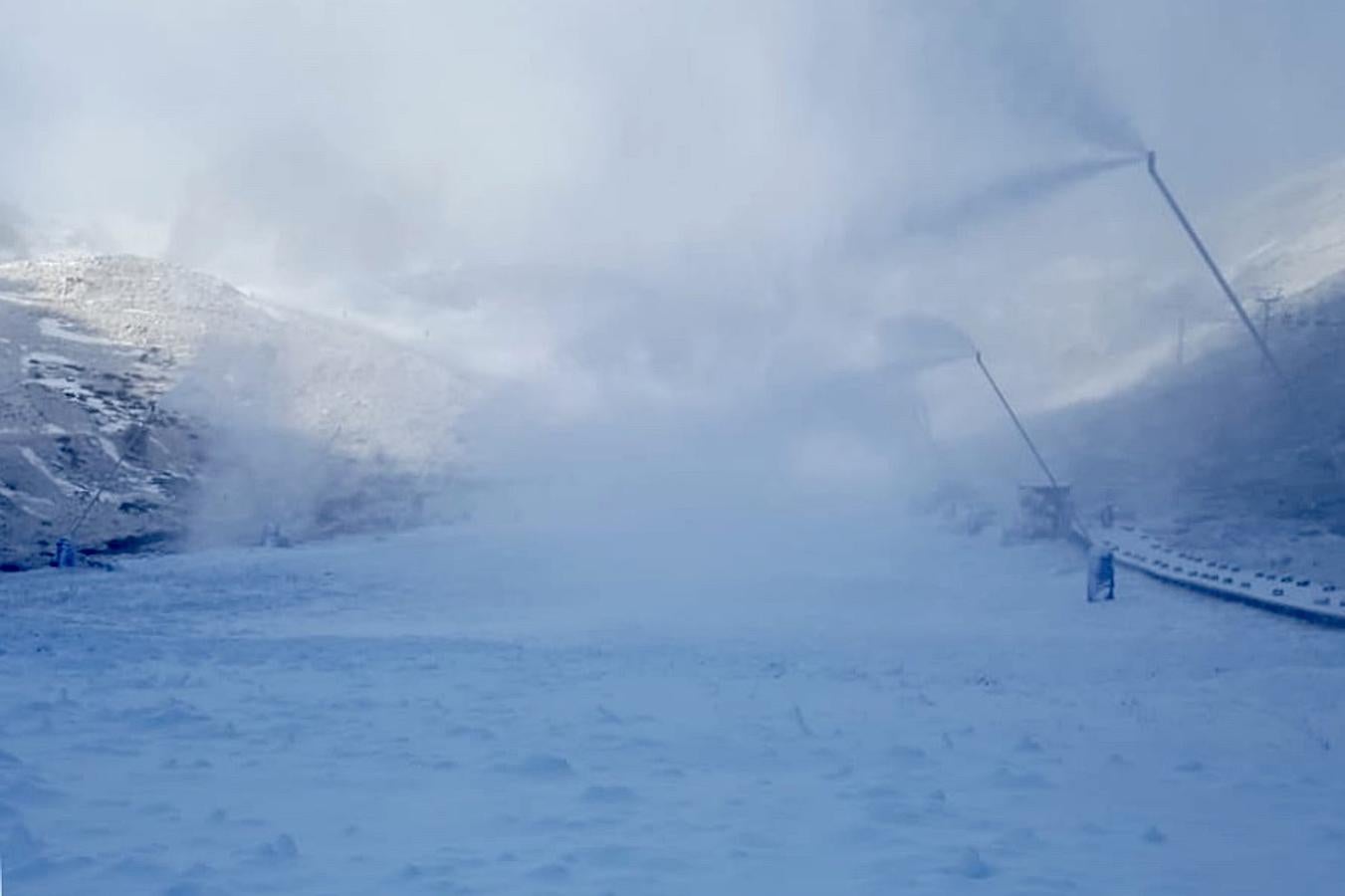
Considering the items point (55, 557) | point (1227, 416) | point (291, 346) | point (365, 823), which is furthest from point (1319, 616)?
point (291, 346)

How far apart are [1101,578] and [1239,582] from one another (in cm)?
173

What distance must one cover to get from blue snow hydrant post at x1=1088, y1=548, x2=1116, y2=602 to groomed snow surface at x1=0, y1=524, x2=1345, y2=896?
1.70 m

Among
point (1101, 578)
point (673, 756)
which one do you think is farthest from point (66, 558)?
point (673, 756)

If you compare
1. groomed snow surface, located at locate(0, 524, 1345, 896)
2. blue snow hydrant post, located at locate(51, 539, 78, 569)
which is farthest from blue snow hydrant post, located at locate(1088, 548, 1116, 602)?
blue snow hydrant post, located at locate(51, 539, 78, 569)

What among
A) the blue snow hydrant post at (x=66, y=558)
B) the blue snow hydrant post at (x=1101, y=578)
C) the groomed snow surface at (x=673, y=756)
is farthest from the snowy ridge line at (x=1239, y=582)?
the blue snow hydrant post at (x=66, y=558)

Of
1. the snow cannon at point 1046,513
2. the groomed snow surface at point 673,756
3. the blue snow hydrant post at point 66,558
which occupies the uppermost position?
the snow cannon at point 1046,513

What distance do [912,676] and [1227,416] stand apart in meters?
42.4

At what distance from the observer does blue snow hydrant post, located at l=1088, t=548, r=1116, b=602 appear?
736 inches

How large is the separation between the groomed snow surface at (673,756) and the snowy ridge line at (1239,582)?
1.30 feet

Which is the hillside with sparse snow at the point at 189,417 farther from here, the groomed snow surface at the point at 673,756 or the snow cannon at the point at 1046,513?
the groomed snow surface at the point at 673,756

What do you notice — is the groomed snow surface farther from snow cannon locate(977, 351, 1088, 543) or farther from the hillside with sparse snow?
the hillside with sparse snow

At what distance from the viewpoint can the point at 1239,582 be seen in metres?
18.5

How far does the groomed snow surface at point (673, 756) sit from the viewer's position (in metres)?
6.00

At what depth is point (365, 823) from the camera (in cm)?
669
